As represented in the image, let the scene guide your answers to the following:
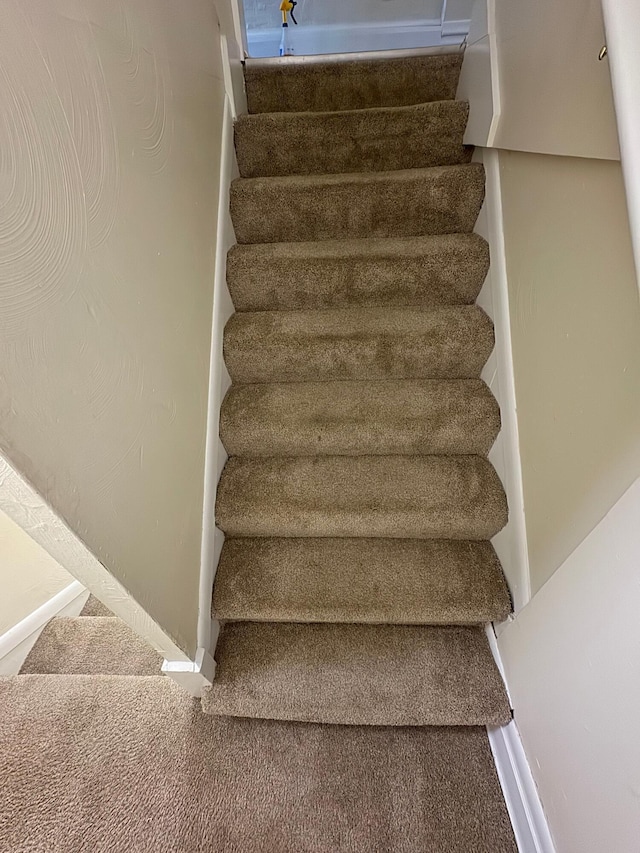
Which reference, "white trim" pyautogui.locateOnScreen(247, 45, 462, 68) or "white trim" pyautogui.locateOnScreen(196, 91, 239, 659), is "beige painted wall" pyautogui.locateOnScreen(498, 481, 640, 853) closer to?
"white trim" pyautogui.locateOnScreen(196, 91, 239, 659)

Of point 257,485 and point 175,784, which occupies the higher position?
point 257,485

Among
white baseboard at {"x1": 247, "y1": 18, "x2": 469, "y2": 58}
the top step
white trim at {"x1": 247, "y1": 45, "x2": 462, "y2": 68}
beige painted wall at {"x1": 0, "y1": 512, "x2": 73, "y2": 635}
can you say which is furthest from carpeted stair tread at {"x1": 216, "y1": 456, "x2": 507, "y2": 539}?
white baseboard at {"x1": 247, "y1": 18, "x2": 469, "y2": 58}

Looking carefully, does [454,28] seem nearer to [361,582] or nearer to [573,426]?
[573,426]

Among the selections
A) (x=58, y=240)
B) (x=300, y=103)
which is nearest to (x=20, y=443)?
(x=58, y=240)

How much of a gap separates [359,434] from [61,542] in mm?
834

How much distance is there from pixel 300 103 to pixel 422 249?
95 centimetres

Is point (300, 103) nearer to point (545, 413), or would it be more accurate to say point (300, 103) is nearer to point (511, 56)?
point (511, 56)

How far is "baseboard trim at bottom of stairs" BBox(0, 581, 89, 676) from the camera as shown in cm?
169

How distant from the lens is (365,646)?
125 centimetres

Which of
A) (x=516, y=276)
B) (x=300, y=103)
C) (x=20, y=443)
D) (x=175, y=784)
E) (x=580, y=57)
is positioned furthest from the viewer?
(x=300, y=103)

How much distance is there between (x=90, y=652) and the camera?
1681 millimetres

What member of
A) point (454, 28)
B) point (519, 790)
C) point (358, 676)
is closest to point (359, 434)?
point (358, 676)

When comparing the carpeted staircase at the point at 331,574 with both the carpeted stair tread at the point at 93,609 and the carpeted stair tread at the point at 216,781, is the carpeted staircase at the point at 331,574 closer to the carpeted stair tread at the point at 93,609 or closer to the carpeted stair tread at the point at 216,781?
the carpeted stair tread at the point at 216,781

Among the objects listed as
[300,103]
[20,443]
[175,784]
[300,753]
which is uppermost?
[300,103]
